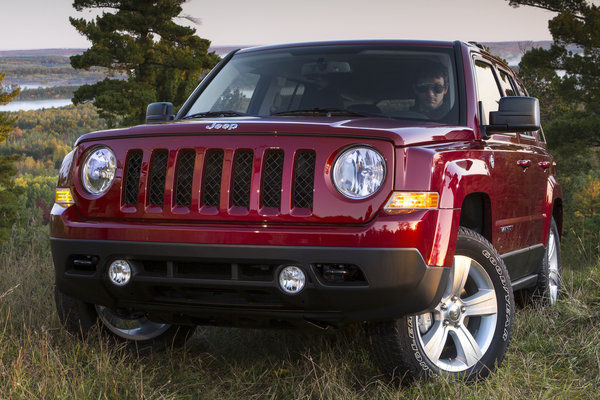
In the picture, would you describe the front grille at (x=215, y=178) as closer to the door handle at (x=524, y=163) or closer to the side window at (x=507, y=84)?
the door handle at (x=524, y=163)

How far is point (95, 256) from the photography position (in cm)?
381

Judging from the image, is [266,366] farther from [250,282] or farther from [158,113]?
[158,113]

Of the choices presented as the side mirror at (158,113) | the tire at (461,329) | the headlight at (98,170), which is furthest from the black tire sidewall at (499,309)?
the side mirror at (158,113)

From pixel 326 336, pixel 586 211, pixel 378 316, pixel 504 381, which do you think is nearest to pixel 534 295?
pixel 326 336

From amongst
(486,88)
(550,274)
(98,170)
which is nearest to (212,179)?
(98,170)

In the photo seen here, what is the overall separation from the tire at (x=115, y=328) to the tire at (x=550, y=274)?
8.65ft

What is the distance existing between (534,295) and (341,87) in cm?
235

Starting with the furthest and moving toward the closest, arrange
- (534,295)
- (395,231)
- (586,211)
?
1. (586,211)
2. (534,295)
3. (395,231)

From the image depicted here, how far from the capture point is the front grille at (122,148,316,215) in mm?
3500

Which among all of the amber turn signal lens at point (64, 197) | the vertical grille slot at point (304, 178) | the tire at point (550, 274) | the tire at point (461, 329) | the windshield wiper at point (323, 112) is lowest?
the tire at point (550, 274)

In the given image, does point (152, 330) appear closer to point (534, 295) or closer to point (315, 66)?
point (315, 66)

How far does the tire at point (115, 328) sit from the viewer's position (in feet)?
14.5

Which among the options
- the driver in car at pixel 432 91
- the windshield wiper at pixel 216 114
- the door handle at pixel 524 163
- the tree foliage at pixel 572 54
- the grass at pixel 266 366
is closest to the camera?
the grass at pixel 266 366

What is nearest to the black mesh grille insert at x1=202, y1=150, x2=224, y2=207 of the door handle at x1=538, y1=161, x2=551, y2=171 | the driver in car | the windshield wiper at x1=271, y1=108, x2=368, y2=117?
the windshield wiper at x1=271, y1=108, x2=368, y2=117
